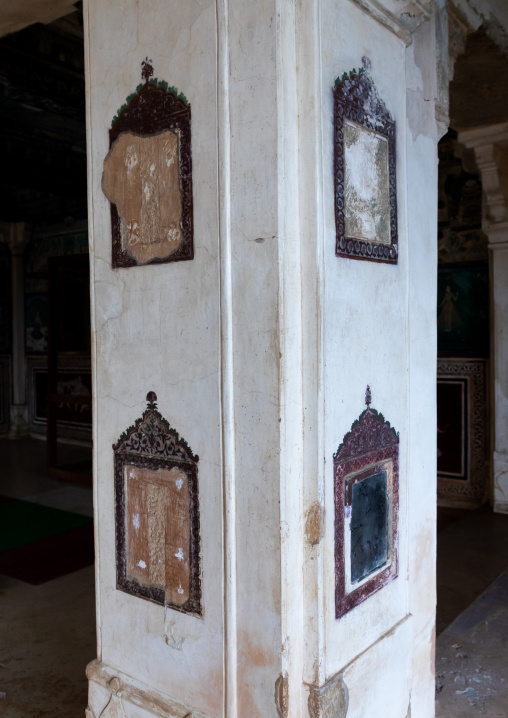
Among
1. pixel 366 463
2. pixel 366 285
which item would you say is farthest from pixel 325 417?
pixel 366 285

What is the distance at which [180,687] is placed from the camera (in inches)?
64.6

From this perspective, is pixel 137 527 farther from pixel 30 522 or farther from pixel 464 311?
pixel 464 311

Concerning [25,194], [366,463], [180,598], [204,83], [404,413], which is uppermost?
[25,194]

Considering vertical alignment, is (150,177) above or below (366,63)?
below

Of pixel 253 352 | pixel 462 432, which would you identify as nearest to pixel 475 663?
pixel 253 352

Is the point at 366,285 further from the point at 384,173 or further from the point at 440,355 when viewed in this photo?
the point at 440,355

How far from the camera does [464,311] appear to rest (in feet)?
16.5

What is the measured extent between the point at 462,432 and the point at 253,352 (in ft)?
13.3

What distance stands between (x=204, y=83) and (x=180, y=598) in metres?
1.32

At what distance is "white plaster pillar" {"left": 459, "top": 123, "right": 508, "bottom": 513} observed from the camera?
4.39 metres

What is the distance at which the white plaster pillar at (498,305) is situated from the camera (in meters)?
4.39

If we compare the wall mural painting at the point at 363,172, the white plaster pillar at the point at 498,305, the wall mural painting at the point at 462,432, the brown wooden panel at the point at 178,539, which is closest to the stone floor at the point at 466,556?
the wall mural painting at the point at 462,432

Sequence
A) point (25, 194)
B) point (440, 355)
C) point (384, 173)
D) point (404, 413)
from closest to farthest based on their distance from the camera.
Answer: point (384, 173)
point (404, 413)
point (440, 355)
point (25, 194)

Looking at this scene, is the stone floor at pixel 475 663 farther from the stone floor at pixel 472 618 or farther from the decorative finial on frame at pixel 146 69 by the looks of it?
the decorative finial on frame at pixel 146 69
